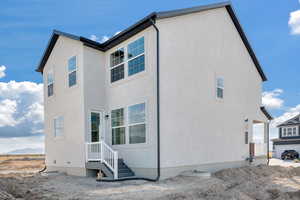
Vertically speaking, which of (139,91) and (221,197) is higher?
(139,91)

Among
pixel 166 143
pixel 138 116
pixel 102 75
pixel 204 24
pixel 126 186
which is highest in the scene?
pixel 204 24

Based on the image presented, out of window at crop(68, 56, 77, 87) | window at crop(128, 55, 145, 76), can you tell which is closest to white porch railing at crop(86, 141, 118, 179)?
window at crop(128, 55, 145, 76)

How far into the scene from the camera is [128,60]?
11.1m

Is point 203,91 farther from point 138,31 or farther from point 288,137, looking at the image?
point 288,137

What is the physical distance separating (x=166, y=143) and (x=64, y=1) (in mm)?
7721

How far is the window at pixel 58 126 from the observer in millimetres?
13719

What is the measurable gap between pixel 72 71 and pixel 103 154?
16.6 feet

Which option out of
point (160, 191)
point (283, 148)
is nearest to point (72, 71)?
point (160, 191)

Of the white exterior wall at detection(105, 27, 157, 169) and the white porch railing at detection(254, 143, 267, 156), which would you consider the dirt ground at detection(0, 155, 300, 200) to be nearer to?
the white exterior wall at detection(105, 27, 157, 169)

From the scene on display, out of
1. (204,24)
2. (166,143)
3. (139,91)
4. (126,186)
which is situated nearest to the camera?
(126,186)

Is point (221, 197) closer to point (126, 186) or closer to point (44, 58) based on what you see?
point (126, 186)

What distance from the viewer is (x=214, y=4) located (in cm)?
1240

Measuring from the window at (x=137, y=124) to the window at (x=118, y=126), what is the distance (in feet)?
1.86

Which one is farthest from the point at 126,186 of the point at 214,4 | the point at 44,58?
the point at 44,58
